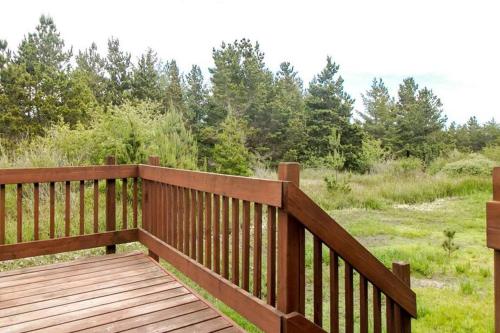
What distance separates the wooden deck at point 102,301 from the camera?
196cm

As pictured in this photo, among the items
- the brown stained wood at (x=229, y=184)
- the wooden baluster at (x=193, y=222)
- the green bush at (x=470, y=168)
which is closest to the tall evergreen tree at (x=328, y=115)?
the green bush at (x=470, y=168)

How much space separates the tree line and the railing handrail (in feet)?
42.4

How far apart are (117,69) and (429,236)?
66.5ft

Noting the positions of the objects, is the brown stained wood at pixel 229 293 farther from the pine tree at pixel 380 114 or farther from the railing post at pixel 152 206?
the pine tree at pixel 380 114

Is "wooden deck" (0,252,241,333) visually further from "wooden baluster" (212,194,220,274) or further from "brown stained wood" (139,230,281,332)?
"wooden baluster" (212,194,220,274)

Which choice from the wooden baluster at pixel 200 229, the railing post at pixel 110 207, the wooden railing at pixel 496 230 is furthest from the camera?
the railing post at pixel 110 207

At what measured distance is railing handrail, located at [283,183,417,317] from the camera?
1.62m

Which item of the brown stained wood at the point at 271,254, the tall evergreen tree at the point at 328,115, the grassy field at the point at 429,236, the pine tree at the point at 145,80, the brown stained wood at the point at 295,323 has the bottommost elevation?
the grassy field at the point at 429,236

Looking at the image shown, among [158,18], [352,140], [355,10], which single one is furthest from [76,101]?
[352,140]

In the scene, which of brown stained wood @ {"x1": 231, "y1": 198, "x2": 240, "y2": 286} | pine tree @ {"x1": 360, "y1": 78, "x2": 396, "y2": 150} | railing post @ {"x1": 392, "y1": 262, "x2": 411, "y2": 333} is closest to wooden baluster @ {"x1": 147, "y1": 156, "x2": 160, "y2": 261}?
brown stained wood @ {"x1": 231, "y1": 198, "x2": 240, "y2": 286}

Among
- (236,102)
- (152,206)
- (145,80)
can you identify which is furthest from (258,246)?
(145,80)

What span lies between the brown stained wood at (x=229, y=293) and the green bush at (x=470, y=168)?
10.5 metres

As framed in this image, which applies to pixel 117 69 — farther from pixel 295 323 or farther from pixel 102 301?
pixel 295 323

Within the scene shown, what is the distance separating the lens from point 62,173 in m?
2.98
